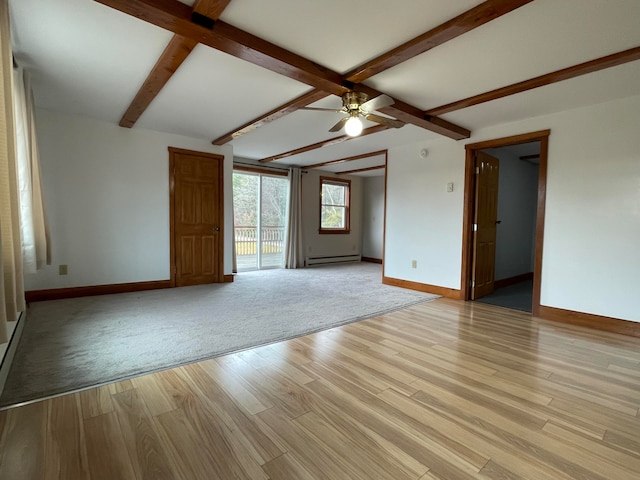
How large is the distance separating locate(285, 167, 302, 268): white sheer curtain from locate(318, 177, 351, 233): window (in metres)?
0.74

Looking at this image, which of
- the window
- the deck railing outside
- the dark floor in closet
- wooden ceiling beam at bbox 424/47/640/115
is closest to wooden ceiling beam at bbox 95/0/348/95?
wooden ceiling beam at bbox 424/47/640/115

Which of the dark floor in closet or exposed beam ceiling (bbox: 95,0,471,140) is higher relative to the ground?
exposed beam ceiling (bbox: 95,0,471,140)

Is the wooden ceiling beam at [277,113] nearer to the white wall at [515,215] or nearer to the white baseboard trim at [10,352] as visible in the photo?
the white baseboard trim at [10,352]

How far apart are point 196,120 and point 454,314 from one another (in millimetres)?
3931

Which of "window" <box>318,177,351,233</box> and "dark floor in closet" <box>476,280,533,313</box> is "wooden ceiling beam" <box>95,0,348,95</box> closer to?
"dark floor in closet" <box>476,280,533,313</box>

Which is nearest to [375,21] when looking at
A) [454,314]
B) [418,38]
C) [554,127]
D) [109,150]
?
[418,38]

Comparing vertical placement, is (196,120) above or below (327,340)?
above

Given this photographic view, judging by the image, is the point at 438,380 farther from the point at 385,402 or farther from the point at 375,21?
the point at 375,21

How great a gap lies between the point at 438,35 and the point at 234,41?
131 centimetres

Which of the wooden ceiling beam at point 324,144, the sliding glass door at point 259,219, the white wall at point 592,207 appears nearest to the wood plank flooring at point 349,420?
the white wall at point 592,207

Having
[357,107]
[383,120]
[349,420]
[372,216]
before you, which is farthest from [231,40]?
[372,216]

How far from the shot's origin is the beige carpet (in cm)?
207

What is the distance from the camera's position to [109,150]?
4.16 meters

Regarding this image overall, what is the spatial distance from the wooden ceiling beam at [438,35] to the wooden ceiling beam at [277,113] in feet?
1.46
